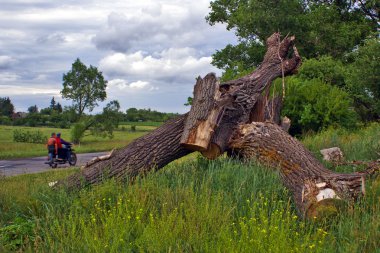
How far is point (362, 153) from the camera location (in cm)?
1192

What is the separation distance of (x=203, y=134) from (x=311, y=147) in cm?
528

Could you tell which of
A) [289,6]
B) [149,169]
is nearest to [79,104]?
[289,6]

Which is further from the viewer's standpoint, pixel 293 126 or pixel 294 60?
pixel 293 126

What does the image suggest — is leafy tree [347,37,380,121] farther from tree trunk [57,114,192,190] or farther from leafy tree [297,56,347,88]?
tree trunk [57,114,192,190]

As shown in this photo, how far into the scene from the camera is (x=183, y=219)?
6176 millimetres

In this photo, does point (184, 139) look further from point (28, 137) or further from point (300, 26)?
point (28, 137)

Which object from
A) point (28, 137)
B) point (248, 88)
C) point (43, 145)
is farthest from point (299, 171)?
Result: point (28, 137)

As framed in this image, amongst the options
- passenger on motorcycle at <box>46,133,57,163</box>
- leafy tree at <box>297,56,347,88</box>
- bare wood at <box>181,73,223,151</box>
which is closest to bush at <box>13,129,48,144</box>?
passenger on motorcycle at <box>46,133,57,163</box>

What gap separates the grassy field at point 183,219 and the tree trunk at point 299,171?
0.71 feet

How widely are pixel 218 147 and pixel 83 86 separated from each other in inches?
1434

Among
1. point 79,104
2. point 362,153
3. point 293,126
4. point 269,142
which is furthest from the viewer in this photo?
point 79,104

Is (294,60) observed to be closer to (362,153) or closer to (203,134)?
(362,153)

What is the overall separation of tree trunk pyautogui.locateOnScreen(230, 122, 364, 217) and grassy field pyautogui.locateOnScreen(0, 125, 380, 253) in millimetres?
216

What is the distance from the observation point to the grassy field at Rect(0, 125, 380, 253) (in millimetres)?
5520
